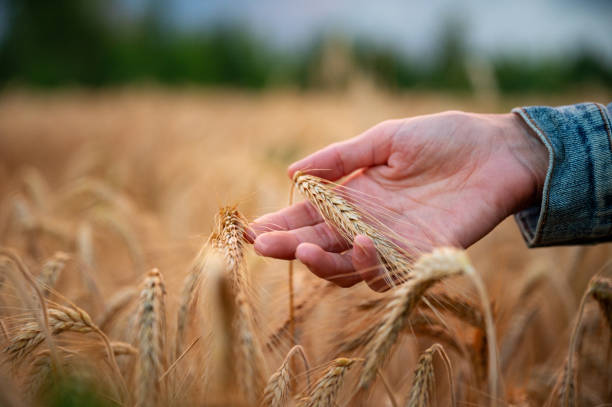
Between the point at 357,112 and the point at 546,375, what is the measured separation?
253 centimetres

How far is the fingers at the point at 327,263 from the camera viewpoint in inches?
45.4

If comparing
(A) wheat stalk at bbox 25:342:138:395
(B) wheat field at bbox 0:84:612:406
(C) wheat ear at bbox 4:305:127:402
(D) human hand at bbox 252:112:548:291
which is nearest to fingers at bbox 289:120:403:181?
(D) human hand at bbox 252:112:548:291

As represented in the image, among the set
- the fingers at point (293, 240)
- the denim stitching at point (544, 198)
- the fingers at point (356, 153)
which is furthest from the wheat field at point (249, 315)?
the fingers at point (356, 153)

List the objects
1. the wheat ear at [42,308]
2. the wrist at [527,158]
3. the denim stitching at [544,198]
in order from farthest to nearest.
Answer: the wrist at [527,158] → the denim stitching at [544,198] → the wheat ear at [42,308]

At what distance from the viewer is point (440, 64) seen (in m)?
8.02

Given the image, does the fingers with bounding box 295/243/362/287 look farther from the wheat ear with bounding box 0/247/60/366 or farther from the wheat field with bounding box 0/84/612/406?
the wheat ear with bounding box 0/247/60/366

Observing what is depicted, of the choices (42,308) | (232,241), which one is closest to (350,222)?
(232,241)

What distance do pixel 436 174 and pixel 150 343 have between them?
123 cm

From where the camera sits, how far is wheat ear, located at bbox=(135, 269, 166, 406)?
30.0 inches

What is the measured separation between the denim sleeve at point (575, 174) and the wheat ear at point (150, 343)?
1342 millimetres

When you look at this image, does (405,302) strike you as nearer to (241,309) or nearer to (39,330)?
(241,309)

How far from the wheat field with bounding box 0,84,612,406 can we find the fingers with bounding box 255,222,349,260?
0.10 m

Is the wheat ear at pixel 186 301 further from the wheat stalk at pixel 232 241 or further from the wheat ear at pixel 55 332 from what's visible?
the wheat ear at pixel 55 332

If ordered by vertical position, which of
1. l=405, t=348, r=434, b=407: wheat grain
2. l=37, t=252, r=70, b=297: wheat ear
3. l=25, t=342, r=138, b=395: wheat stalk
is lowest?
l=405, t=348, r=434, b=407: wheat grain
